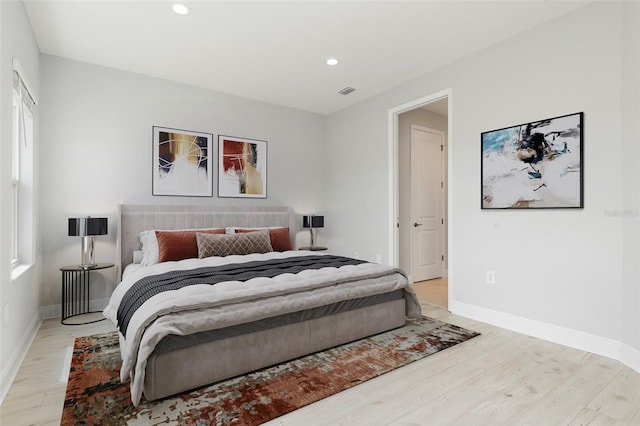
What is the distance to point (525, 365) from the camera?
241 cm

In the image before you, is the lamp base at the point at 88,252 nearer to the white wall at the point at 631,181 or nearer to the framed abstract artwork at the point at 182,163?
the framed abstract artwork at the point at 182,163

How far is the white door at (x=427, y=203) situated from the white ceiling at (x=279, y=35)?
147 cm

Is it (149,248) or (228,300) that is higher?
(149,248)

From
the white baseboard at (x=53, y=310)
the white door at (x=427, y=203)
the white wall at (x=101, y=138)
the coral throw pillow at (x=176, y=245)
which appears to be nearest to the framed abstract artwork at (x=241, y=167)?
the white wall at (x=101, y=138)

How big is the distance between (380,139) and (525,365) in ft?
10.4

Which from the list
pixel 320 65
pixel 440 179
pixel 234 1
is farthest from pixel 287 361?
pixel 440 179

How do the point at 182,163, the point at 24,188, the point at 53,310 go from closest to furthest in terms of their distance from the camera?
1. the point at 24,188
2. the point at 53,310
3. the point at 182,163

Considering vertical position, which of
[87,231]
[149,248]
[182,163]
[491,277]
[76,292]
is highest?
[182,163]

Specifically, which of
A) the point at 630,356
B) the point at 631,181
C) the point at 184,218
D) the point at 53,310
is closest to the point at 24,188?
the point at 53,310

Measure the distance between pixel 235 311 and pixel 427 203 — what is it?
13.4 feet

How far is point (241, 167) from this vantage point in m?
4.78

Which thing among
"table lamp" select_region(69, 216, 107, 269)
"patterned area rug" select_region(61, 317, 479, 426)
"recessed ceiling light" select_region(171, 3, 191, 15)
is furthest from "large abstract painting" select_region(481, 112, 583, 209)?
"table lamp" select_region(69, 216, 107, 269)

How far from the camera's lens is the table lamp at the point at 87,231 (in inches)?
128

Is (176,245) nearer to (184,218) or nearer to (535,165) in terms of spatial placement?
(184,218)
